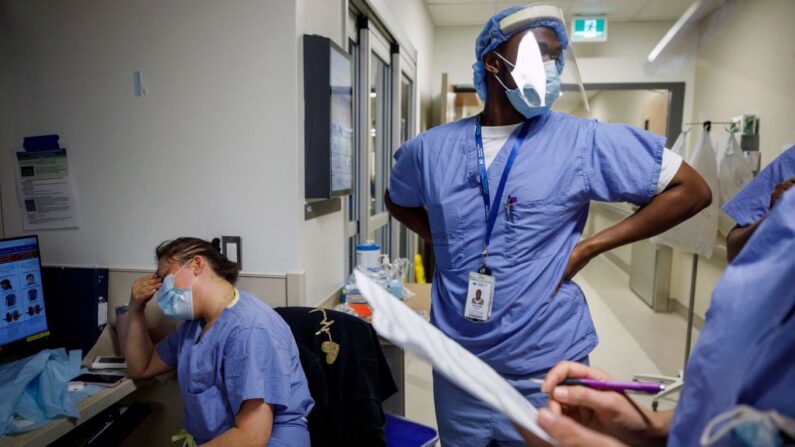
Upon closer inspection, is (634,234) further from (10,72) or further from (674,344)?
(674,344)

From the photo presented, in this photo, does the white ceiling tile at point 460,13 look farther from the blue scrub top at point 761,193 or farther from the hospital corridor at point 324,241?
the blue scrub top at point 761,193

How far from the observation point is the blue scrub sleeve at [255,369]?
3.87 feet

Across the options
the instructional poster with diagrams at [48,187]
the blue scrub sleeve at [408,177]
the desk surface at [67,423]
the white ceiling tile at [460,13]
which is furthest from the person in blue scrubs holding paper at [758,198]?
the white ceiling tile at [460,13]

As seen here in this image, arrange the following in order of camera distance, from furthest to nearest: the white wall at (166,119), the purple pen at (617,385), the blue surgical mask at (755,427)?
the white wall at (166,119) → the purple pen at (617,385) → the blue surgical mask at (755,427)

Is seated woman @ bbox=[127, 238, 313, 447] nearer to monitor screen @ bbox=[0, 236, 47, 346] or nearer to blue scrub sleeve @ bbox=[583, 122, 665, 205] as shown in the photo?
monitor screen @ bbox=[0, 236, 47, 346]

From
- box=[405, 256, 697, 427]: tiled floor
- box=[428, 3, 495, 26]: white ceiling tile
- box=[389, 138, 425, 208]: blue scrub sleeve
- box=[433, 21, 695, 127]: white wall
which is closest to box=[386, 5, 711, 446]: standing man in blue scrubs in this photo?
box=[389, 138, 425, 208]: blue scrub sleeve

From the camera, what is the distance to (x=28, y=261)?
61.3 inches

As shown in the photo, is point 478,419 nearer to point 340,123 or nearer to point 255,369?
point 255,369

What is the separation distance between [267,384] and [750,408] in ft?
3.48

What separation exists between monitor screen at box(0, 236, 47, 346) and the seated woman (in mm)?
378

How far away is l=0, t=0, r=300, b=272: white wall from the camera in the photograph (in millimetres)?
1699

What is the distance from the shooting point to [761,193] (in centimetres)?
159

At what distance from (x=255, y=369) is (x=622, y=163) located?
1031 mm

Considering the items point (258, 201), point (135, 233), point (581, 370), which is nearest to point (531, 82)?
point (581, 370)
